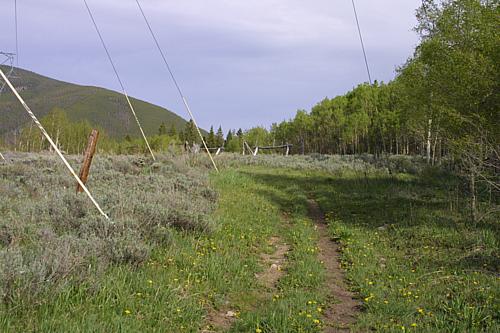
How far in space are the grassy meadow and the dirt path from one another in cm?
9

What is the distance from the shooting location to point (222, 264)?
7047 millimetres

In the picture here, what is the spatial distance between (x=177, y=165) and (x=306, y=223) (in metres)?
8.04

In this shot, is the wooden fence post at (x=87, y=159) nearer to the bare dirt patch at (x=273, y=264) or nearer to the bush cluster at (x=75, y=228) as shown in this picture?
the bush cluster at (x=75, y=228)

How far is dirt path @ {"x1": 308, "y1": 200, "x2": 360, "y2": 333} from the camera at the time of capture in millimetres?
5367

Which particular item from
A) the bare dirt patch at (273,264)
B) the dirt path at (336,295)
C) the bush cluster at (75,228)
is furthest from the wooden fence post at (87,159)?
the dirt path at (336,295)

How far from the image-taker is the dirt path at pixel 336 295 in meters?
5.37

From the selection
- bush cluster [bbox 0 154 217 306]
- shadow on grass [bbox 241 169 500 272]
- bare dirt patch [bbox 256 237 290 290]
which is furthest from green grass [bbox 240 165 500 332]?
bush cluster [bbox 0 154 217 306]

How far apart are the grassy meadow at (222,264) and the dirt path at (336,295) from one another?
9 centimetres

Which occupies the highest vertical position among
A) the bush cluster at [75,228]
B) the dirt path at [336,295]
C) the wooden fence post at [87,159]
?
the wooden fence post at [87,159]

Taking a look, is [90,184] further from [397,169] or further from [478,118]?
[397,169]

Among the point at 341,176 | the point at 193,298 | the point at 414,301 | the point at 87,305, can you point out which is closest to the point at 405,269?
the point at 414,301

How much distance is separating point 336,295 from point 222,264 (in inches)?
70.7

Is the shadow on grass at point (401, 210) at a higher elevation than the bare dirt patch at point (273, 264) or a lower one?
higher

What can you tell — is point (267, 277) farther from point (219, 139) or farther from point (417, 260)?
point (219, 139)
